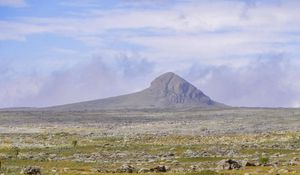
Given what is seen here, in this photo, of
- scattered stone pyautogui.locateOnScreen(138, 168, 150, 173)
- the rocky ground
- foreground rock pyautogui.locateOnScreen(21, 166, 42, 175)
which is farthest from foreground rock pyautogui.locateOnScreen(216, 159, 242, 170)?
foreground rock pyautogui.locateOnScreen(21, 166, 42, 175)

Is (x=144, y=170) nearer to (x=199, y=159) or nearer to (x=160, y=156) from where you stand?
(x=199, y=159)

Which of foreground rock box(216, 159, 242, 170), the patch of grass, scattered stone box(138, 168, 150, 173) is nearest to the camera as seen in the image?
scattered stone box(138, 168, 150, 173)

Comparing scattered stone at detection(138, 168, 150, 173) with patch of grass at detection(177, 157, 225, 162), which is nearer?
scattered stone at detection(138, 168, 150, 173)

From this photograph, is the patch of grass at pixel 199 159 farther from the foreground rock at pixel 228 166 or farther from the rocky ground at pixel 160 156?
the foreground rock at pixel 228 166

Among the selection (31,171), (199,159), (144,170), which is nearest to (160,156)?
(199,159)

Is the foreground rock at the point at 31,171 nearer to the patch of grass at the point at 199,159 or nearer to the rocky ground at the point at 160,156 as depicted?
the rocky ground at the point at 160,156

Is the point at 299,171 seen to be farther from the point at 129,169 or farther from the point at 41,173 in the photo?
the point at 41,173

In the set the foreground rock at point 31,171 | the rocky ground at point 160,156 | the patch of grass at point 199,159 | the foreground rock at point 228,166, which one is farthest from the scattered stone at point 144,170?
the patch of grass at point 199,159

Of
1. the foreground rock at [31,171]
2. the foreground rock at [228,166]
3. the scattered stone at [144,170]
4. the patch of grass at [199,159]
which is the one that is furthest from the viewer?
the patch of grass at [199,159]

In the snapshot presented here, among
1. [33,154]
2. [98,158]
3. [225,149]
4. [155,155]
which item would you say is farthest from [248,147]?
[33,154]

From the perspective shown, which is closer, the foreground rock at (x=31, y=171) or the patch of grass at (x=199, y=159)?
the foreground rock at (x=31, y=171)

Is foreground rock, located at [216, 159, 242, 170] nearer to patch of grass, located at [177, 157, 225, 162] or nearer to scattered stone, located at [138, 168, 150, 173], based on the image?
scattered stone, located at [138, 168, 150, 173]

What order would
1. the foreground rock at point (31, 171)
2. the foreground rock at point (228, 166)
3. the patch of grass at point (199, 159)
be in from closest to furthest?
1. the foreground rock at point (31, 171)
2. the foreground rock at point (228, 166)
3. the patch of grass at point (199, 159)

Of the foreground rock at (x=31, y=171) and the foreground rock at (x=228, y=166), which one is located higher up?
the foreground rock at (x=31, y=171)
